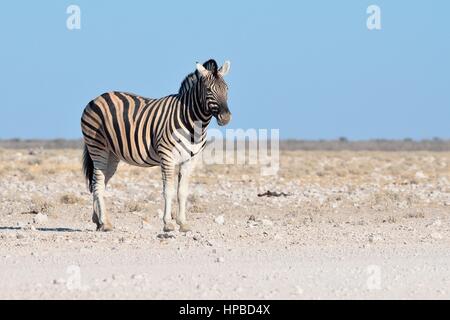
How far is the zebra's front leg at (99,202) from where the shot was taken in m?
15.2

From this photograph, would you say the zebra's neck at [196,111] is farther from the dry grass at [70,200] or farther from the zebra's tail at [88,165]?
the dry grass at [70,200]

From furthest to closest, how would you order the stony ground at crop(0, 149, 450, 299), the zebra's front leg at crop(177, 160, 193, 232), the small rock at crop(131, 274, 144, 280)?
the zebra's front leg at crop(177, 160, 193, 232) < the small rock at crop(131, 274, 144, 280) < the stony ground at crop(0, 149, 450, 299)

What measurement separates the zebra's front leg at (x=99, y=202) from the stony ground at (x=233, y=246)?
301mm

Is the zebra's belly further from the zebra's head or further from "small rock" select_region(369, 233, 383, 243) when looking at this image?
"small rock" select_region(369, 233, 383, 243)

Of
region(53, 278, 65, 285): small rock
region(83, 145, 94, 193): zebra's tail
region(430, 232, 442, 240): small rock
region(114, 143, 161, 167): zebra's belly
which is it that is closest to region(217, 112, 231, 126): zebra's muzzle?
region(114, 143, 161, 167): zebra's belly

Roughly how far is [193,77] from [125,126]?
4.15ft

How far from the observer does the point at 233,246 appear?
42.9 ft

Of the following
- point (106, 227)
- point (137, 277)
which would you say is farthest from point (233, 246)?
point (137, 277)

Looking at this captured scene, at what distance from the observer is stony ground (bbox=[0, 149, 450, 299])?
943cm

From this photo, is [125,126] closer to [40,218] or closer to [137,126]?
[137,126]

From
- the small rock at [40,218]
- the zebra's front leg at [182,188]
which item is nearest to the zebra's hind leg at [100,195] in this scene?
the zebra's front leg at [182,188]

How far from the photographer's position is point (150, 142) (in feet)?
48.9

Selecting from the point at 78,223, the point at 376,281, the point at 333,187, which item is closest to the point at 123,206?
the point at 78,223

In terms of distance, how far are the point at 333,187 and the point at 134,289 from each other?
18.5m
